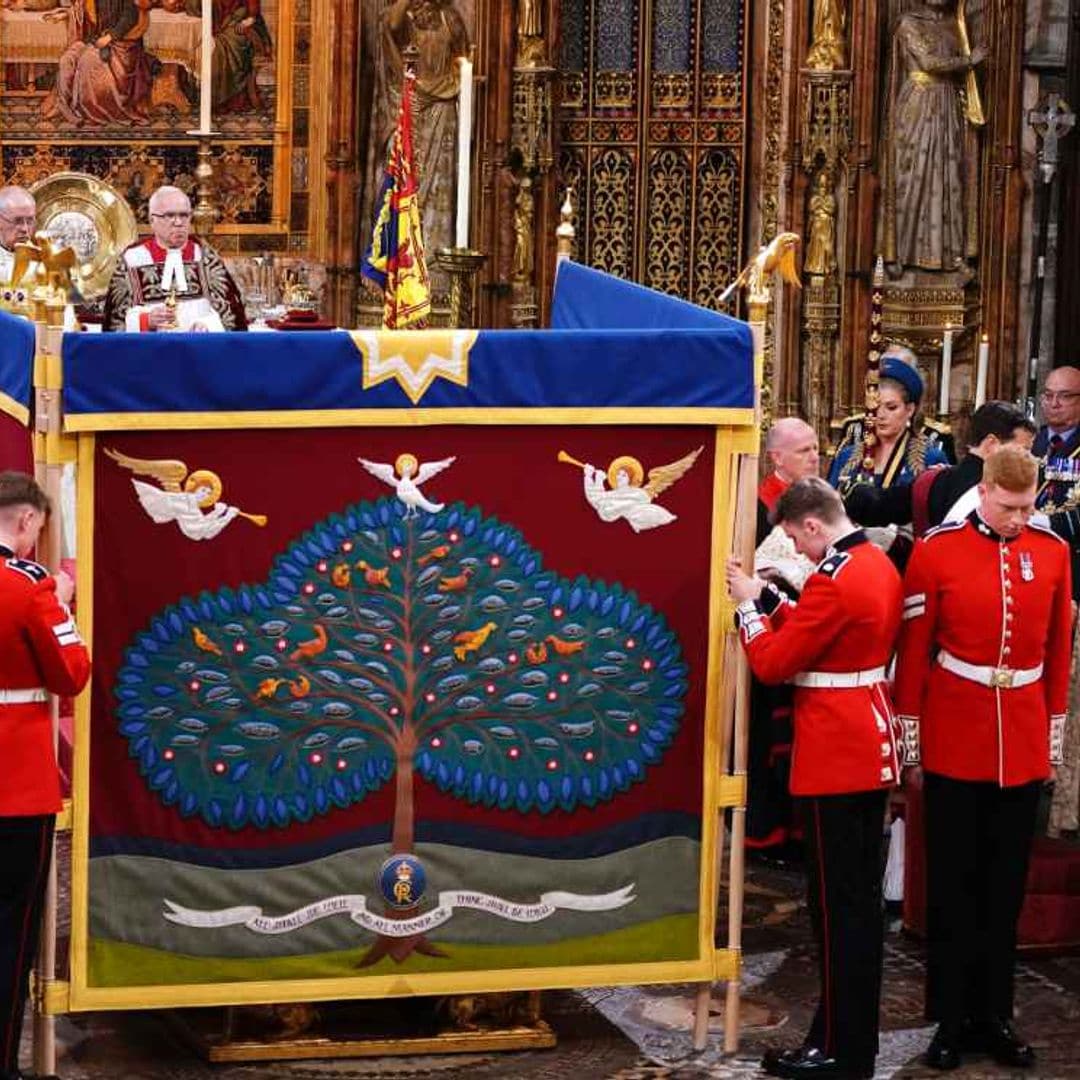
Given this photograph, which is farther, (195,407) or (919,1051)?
(919,1051)

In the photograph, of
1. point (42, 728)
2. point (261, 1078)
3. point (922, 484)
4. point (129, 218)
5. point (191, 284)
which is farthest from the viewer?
point (129, 218)

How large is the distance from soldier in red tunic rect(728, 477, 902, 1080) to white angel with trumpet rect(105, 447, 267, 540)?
1.25 m

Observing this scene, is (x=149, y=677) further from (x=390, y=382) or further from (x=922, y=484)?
(x=922, y=484)

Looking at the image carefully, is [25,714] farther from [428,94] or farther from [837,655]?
[428,94]

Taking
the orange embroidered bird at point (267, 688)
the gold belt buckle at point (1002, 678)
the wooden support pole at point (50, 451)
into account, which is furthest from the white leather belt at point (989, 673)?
the wooden support pole at point (50, 451)

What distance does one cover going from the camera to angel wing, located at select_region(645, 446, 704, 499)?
6.15 metres

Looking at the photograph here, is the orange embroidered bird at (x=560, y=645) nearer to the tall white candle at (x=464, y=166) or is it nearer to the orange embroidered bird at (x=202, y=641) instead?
the orange embroidered bird at (x=202, y=641)

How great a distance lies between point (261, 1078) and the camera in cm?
605

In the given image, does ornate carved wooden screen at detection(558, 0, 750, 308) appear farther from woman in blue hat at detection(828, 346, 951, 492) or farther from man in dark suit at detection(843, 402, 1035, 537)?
man in dark suit at detection(843, 402, 1035, 537)

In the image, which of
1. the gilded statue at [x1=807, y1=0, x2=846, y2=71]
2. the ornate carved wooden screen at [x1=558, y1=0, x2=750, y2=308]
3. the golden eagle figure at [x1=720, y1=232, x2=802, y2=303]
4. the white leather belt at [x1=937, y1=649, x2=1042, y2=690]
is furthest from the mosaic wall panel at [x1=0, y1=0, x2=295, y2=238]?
the white leather belt at [x1=937, y1=649, x2=1042, y2=690]

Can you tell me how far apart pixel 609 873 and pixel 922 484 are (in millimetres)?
1736

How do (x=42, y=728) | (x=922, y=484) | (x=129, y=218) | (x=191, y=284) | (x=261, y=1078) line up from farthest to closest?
(x=129, y=218) < (x=191, y=284) < (x=922, y=484) < (x=261, y=1078) < (x=42, y=728)

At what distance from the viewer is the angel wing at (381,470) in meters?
5.98

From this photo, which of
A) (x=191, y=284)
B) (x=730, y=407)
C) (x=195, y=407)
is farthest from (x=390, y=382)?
(x=191, y=284)
